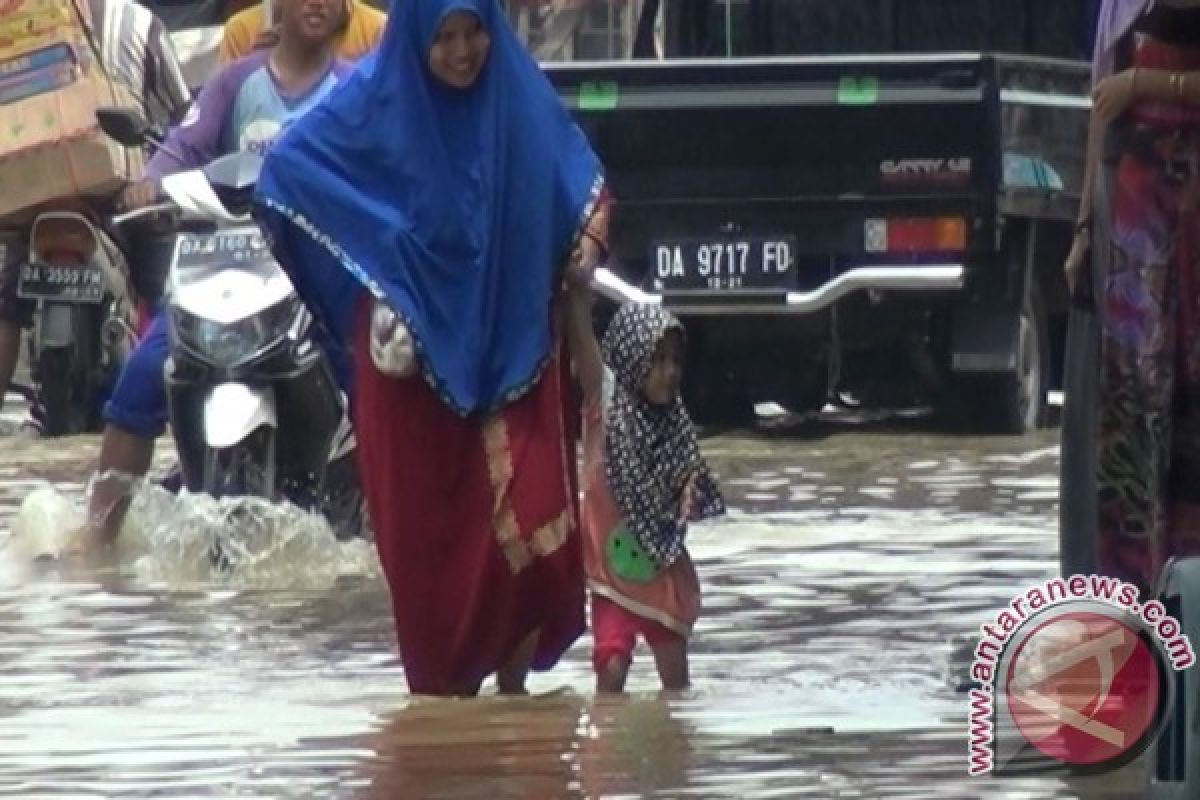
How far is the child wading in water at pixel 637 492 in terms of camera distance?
30.7ft

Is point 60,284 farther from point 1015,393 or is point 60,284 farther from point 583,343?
point 583,343

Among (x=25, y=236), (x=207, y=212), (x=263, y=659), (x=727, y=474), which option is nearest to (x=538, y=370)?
(x=263, y=659)

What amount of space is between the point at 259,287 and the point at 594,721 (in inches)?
147

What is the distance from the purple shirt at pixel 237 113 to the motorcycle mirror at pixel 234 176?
329 millimetres

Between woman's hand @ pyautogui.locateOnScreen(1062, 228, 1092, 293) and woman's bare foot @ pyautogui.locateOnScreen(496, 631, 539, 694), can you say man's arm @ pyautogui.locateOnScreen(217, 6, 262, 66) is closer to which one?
woman's bare foot @ pyautogui.locateOnScreen(496, 631, 539, 694)

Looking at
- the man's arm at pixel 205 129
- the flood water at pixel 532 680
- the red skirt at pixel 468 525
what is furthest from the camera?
the man's arm at pixel 205 129

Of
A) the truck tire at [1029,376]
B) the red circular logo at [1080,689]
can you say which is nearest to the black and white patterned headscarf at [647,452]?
the red circular logo at [1080,689]

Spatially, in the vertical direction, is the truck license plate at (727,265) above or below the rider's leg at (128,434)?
below

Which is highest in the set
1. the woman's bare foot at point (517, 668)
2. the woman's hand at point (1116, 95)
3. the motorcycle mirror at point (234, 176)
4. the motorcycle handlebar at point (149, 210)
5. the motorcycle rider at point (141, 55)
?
the woman's hand at point (1116, 95)

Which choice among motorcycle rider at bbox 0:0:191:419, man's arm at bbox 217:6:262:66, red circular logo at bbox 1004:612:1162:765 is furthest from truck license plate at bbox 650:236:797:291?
red circular logo at bbox 1004:612:1162:765

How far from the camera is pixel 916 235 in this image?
17.2 metres

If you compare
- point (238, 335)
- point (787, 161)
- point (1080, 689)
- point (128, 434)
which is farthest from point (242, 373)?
point (787, 161)

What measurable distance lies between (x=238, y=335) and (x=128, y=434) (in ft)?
2.58

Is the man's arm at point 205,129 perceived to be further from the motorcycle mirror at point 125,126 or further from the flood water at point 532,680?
the flood water at point 532,680
